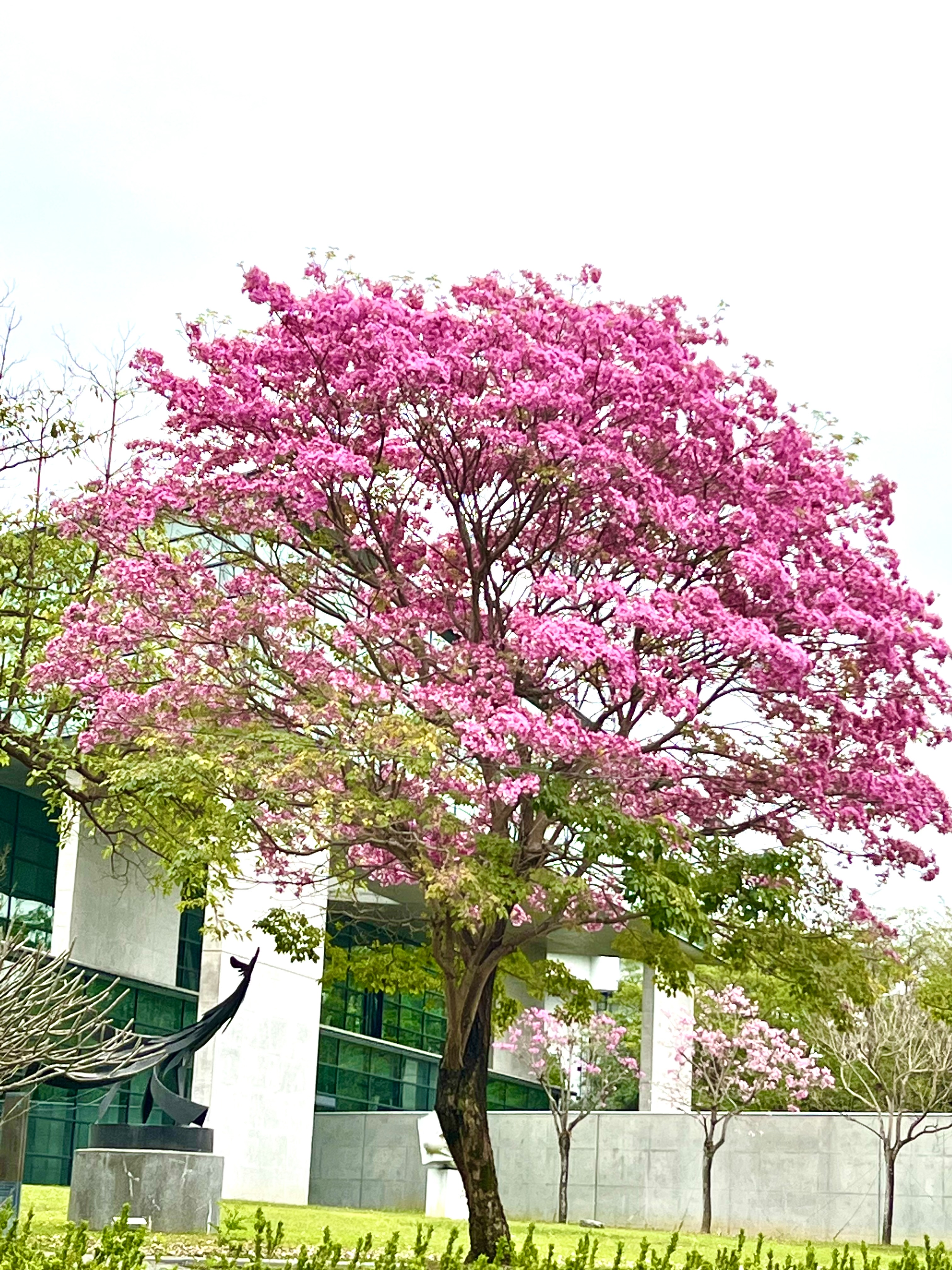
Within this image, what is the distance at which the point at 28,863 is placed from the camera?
1139 inches

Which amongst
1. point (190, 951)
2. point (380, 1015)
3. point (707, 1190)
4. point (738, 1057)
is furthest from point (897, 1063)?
point (380, 1015)

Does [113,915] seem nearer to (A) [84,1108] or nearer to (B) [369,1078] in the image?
(A) [84,1108]

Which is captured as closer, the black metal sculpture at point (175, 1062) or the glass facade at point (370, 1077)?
the black metal sculpture at point (175, 1062)

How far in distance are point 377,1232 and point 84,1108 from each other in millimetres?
7112

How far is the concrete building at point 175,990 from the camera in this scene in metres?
27.9

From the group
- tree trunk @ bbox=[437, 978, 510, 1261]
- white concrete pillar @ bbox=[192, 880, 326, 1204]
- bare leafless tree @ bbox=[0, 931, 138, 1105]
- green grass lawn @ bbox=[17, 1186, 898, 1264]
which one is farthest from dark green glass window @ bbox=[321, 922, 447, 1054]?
bare leafless tree @ bbox=[0, 931, 138, 1105]

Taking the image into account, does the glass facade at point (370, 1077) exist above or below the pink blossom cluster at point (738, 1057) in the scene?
below

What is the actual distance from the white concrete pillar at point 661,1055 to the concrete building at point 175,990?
474cm

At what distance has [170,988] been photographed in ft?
100.0

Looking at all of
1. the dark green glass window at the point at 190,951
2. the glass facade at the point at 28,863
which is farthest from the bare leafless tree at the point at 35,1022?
the dark green glass window at the point at 190,951

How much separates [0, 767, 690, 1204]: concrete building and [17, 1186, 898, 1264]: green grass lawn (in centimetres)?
90

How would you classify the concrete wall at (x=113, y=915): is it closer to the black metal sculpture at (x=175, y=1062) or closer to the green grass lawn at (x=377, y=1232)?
the green grass lawn at (x=377, y=1232)

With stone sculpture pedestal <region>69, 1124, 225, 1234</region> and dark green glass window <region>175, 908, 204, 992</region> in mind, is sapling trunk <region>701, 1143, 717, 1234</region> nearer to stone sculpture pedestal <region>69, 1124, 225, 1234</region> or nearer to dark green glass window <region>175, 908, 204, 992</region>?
dark green glass window <region>175, 908, 204, 992</region>

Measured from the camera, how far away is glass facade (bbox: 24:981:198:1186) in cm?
2831
